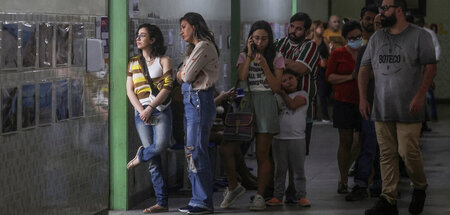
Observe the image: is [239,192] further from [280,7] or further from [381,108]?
[280,7]

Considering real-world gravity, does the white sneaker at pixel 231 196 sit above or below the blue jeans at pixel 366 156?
below

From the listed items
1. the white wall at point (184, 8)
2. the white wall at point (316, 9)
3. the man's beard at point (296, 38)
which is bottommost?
the man's beard at point (296, 38)

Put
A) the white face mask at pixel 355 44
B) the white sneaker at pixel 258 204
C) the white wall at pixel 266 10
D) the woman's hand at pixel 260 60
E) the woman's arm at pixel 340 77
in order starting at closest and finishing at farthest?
the woman's hand at pixel 260 60 < the white sneaker at pixel 258 204 < the woman's arm at pixel 340 77 < the white face mask at pixel 355 44 < the white wall at pixel 266 10

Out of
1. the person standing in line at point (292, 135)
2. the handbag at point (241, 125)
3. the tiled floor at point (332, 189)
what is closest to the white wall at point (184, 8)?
the handbag at point (241, 125)

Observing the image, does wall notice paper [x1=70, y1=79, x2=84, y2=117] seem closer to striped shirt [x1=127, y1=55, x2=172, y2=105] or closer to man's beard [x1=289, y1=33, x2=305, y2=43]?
striped shirt [x1=127, y1=55, x2=172, y2=105]

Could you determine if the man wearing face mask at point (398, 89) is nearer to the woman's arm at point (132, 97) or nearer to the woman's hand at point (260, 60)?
the woman's hand at point (260, 60)

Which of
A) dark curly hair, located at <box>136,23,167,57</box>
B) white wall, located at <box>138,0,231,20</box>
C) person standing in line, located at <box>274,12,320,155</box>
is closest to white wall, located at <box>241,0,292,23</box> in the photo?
white wall, located at <box>138,0,231,20</box>

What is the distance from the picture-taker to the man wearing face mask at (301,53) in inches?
357

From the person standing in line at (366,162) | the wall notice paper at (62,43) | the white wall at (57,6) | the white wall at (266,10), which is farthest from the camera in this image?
the white wall at (266,10)

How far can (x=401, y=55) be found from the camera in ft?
27.1

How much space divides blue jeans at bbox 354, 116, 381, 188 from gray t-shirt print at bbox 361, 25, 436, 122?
1.20m

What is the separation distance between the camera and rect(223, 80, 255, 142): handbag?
8.73 m

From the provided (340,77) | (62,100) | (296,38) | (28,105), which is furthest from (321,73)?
(28,105)

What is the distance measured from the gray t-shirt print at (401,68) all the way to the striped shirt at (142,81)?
1.84m
